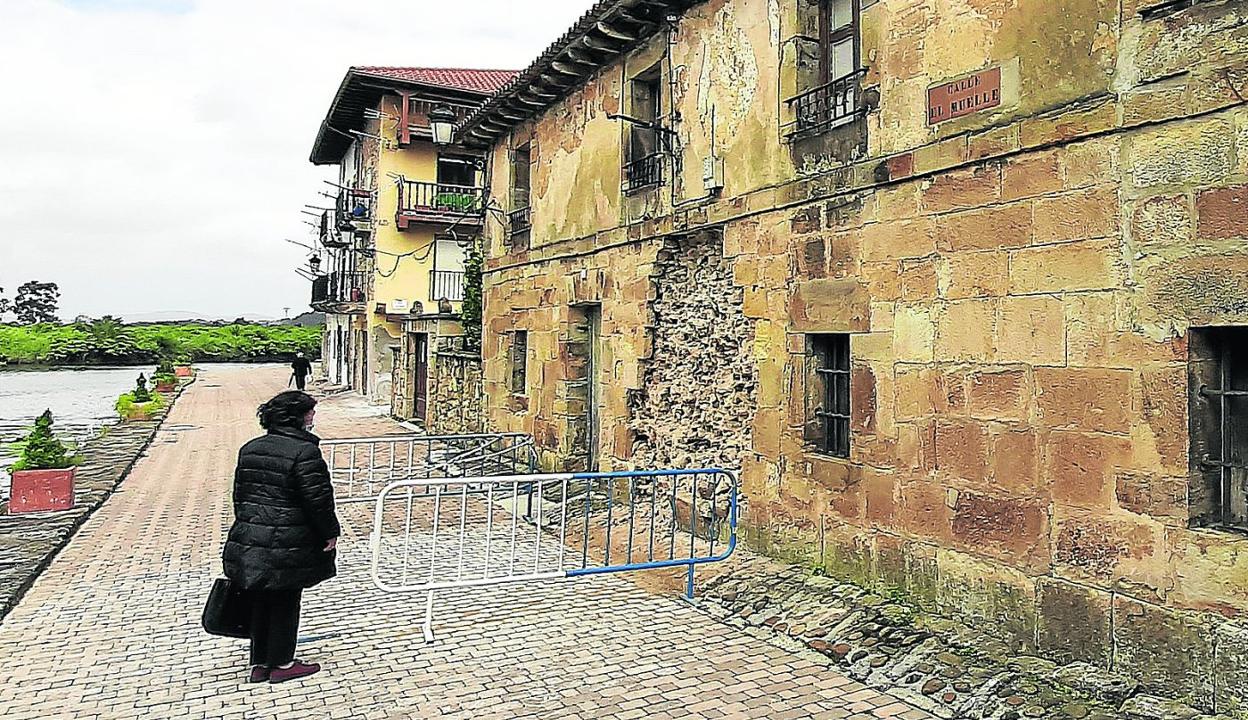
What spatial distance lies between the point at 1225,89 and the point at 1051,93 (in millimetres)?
1016

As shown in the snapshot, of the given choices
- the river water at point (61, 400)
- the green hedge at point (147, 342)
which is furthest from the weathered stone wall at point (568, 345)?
the green hedge at point (147, 342)

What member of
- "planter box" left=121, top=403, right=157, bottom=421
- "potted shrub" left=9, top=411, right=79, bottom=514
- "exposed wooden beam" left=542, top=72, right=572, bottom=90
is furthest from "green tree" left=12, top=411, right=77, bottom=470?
"planter box" left=121, top=403, right=157, bottom=421

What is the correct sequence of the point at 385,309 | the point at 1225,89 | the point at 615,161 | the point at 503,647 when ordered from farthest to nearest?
1. the point at 385,309
2. the point at 615,161
3. the point at 503,647
4. the point at 1225,89

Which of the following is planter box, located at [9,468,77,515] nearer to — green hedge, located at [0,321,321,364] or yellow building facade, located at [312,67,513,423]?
yellow building facade, located at [312,67,513,423]

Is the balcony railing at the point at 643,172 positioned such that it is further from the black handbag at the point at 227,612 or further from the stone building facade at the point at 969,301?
the black handbag at the point at 227,612

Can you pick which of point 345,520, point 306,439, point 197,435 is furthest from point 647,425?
point 197,435

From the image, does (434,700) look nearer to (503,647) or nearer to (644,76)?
(503,647)

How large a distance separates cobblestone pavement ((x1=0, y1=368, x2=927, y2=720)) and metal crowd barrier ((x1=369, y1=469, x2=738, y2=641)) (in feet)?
1.07

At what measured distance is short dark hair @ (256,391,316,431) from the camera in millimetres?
5074

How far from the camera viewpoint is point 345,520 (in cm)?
976

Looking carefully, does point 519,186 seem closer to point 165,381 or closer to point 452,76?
point 452,76

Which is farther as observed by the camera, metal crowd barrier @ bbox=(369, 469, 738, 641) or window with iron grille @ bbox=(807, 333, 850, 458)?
window with iron grille @ bbox=(807, 333, 850, 458)

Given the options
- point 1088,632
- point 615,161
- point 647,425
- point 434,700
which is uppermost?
point 615,161

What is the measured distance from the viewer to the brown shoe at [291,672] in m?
5.12
